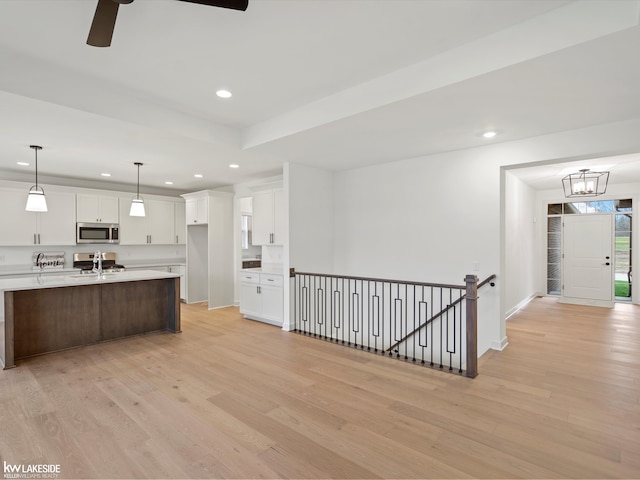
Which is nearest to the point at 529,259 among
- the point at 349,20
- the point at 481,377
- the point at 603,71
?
the point at 481,377

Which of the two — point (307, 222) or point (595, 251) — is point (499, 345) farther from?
point (595, 251)

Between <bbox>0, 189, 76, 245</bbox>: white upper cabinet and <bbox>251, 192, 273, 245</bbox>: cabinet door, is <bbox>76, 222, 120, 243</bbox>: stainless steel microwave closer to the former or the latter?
<bbox>0, 189, 76, 245</bbox>: white upper cabinet

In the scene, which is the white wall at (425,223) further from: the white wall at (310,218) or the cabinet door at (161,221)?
the cabinet door at (161,221)

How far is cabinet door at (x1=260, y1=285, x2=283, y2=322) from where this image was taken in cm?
A: 550

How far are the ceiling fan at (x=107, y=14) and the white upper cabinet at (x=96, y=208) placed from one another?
5558mm

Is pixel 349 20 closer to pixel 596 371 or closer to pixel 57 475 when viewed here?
pixel 57 475

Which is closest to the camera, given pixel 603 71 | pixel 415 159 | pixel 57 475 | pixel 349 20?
pixel 57 475

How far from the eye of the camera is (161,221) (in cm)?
779

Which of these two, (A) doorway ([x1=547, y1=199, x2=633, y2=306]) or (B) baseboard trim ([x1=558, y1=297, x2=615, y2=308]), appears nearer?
(B) baseboard trim ([x1=558, y1=297, x2=615, y2=308])

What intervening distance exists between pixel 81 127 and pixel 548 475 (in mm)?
5094

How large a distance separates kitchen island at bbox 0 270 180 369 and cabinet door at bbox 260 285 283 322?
4.49 feet

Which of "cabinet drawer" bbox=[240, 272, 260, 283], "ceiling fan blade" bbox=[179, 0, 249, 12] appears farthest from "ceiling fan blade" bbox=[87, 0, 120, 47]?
"cabinet drawer" bbox=[240, 272, 260, 283]

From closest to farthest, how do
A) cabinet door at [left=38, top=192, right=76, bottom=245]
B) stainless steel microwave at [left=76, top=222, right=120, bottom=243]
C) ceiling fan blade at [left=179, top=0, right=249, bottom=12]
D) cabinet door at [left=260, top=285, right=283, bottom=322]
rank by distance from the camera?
ceiling fan blade at [left=179, top=0, right=249, bottom=12], cabinet door at [left=260, top=285, right=283, bottom=322], cabinet door at [left=38, top=192, right=76, bottom=245], stainless steel microwave at [left=76, top=222, right=120, bottom=243]

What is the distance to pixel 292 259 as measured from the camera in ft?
17.5
